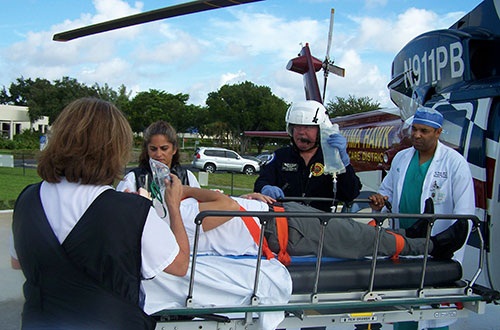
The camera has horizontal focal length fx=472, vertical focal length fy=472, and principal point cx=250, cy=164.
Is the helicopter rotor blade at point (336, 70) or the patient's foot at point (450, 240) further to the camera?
the helicopter rotor blade at point (336, 70)

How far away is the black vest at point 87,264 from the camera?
1570 millimetres

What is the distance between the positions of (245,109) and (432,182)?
41563mm

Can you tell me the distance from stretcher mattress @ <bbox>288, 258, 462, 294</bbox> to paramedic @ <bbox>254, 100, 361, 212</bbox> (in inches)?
29.3

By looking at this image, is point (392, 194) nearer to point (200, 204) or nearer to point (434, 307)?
point (434, 307)

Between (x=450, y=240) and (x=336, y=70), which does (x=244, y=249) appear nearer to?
(x=450, y=240)

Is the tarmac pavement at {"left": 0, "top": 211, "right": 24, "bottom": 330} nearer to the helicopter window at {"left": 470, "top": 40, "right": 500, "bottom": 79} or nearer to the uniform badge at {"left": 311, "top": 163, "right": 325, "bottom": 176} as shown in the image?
the uniform badge at {"left": 311, "top": 163, "right": 325, "bottom": 176}

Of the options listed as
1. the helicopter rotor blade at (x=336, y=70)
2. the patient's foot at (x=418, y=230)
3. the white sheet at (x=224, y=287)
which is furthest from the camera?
the helicopter rotor blade at (x=336, y=70)

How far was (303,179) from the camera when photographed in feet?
12.0

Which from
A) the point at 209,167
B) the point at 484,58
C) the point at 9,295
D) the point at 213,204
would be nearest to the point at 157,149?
the point at 213,204

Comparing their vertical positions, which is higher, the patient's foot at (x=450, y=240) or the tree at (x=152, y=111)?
the tree at (x=152, y=111)

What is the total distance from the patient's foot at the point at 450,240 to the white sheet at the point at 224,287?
44.3 inches

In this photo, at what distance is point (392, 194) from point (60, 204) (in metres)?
2.71

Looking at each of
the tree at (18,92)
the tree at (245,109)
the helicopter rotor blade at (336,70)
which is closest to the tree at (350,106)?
the tree at (245,109)

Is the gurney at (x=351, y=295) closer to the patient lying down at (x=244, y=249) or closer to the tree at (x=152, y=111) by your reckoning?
the patient lying down at (x=244, y=249)
